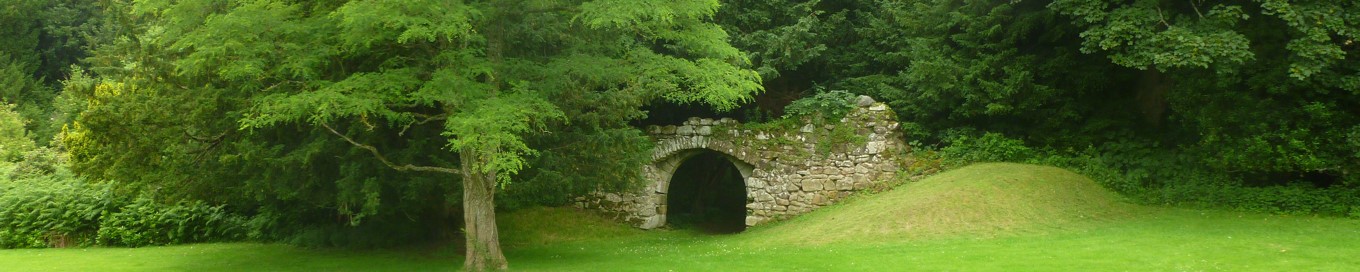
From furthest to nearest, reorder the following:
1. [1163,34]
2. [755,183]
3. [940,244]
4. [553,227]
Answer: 1. [755,183]
2. [553,227]
3. [1163,34]
4. [940,244]

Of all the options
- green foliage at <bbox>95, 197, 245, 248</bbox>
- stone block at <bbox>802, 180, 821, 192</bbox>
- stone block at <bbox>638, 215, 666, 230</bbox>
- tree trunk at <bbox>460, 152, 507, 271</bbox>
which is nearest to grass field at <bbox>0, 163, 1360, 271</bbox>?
stone block at <bbox>802, 180, 821, 192</bbox>

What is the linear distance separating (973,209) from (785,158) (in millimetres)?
4934

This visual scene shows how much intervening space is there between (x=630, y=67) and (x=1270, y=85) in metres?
9.65

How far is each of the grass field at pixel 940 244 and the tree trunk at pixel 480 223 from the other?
86 centimetres

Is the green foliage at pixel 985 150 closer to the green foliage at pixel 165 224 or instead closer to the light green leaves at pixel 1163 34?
the light green leaves at pixel 1163 34

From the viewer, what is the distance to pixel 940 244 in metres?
13.9

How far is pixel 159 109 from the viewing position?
13.3 meters

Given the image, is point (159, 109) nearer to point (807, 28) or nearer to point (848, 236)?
point (848, 236)

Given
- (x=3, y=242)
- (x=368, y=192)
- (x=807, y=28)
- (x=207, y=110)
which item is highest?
(x=807, y=28)

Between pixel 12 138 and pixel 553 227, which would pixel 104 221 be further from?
pixel 12 138

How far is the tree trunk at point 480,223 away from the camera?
12.6 m

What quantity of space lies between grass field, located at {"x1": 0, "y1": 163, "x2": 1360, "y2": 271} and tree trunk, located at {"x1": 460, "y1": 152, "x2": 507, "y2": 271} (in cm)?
86

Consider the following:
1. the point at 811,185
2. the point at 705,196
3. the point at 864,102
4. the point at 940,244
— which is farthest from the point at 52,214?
the point at 940,244

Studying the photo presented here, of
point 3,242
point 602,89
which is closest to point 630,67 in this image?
point 602,89
